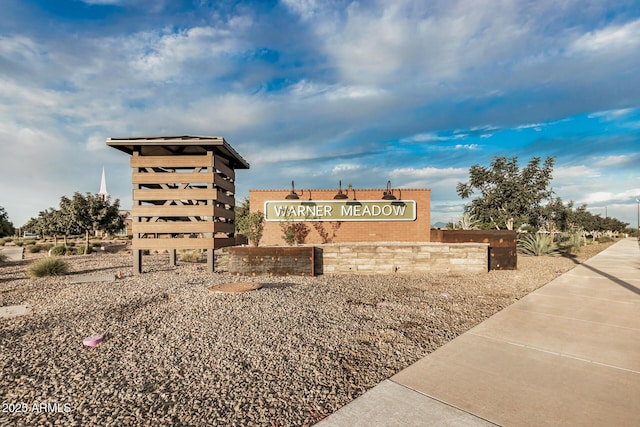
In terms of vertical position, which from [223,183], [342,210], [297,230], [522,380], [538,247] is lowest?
[522,380]

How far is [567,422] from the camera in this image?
2605mm

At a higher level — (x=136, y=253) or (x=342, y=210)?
(x=342, y=210)

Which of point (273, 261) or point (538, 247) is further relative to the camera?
point (538, 247)

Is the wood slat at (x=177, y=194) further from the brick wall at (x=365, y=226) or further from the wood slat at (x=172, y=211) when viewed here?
the brick wall at (x=365, y=226)

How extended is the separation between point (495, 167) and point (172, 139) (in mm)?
22169

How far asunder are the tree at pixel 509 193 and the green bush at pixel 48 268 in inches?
923

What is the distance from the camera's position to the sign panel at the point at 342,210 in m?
15.6

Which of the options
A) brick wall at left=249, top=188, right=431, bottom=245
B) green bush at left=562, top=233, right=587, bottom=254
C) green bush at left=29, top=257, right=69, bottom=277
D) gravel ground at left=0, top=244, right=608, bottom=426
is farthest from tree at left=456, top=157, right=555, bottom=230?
green bush at left=29, top=257, right=69, bottom=277

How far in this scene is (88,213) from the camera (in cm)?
2153

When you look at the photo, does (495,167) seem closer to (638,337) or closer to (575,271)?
(575,271)

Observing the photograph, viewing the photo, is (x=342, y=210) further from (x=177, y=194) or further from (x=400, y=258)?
(x=177, y=194)

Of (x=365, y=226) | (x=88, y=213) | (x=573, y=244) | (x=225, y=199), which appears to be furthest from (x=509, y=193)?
(x=88, y=213)

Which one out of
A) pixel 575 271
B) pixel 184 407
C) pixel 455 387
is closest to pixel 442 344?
pixel 455 387

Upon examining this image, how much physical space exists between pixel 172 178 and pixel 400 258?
26.8 feet
